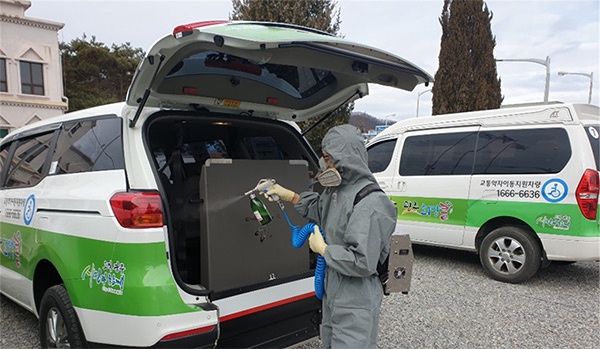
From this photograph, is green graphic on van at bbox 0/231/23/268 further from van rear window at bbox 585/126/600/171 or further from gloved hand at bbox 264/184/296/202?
van rear window at bbox 585/126/600/171

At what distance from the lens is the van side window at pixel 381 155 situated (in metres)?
6.38

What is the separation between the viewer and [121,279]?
1.98 metres

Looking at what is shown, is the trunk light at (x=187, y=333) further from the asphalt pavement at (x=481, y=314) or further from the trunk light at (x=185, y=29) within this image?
the trunk light at (x=185, y=29)

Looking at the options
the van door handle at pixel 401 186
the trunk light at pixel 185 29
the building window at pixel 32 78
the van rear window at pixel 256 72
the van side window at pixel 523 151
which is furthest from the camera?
the building window at pixel 32 78

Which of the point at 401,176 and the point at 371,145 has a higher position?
the point at 371,145

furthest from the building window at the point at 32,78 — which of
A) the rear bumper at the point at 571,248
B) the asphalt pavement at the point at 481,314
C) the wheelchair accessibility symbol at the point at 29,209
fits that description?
the rear bumper at the point at 571,248

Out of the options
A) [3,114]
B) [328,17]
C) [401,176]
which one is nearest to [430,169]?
[401,176]

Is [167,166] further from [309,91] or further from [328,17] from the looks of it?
[328,17]

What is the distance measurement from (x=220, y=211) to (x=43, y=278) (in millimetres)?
1456

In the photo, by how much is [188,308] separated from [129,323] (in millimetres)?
290

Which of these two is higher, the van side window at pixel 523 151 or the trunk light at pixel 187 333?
the van side window at pixel 523 151

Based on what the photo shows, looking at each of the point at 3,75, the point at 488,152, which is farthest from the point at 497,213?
the point at 3,75

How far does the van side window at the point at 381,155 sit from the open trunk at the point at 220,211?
3.42 metres

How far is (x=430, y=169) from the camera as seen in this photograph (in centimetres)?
577
